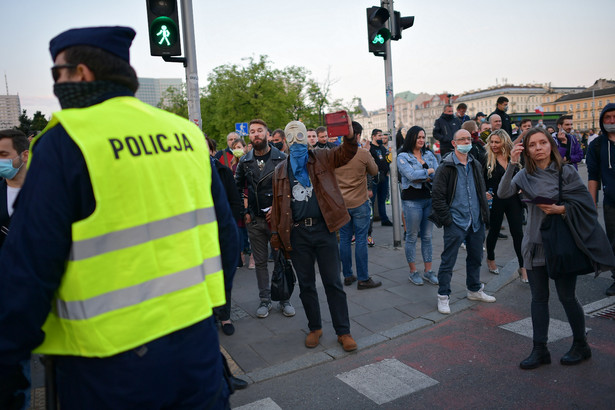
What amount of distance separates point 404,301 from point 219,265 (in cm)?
429

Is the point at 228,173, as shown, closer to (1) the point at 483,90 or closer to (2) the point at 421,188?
(2) the point at 421,188

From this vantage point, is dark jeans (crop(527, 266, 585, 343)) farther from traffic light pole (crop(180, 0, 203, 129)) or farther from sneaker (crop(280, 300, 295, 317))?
traffic light pole (crop(180, 0, 203, 129))

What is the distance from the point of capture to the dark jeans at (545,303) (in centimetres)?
393

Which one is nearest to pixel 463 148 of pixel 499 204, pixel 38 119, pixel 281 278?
pixel 499 204

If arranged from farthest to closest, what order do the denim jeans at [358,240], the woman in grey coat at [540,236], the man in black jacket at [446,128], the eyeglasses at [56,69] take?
1. the man in black jacket at [446,128]
2. the denim jeans at [358,240]
3. the woman in grey coat at [540,236]
4. the eyeglasses at [56,69]

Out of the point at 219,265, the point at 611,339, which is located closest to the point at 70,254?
the point at 219,265

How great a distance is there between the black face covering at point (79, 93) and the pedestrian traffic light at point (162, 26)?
13.6ft

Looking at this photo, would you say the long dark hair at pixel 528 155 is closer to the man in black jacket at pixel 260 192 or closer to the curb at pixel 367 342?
the curb at pixel 367 342

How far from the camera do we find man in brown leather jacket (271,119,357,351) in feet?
14.9

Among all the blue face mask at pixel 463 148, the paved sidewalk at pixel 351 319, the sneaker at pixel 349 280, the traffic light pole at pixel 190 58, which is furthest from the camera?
the sneaker at pixel 349 280

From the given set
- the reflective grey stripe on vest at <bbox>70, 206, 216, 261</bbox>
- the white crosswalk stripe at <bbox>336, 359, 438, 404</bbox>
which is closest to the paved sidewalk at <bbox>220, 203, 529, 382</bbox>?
the white crosswalk stripe at <bbox>336, 359, 438, 404</bbox>

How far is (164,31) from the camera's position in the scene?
5461 millimetres

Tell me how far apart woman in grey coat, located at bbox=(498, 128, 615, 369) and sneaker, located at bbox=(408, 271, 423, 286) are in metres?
2.40

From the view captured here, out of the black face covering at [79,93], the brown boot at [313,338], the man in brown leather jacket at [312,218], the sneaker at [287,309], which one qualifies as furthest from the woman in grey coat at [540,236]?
the black face covering at [79,93]
